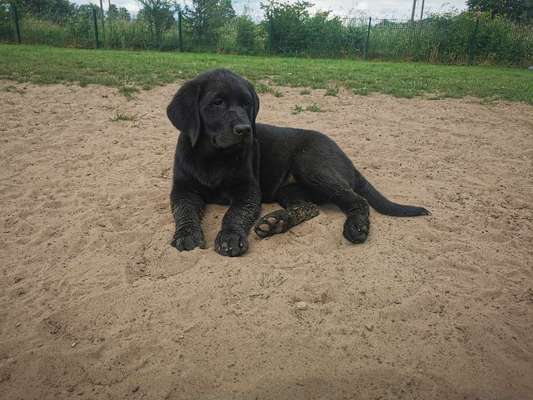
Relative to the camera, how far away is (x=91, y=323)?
2383 millimetres

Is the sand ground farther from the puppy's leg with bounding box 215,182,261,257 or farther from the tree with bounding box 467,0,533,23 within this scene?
the tree with bounding box 467,0,533,23

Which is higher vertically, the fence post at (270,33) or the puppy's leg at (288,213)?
the fence post at (270,33)

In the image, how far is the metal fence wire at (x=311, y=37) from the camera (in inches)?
792

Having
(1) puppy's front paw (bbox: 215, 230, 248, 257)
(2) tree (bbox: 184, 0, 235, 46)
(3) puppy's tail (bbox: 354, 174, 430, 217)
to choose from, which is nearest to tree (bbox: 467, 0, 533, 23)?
(2) tree (bbox: 184, 0, 235, 46)

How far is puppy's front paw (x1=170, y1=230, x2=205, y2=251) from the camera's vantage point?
312cm

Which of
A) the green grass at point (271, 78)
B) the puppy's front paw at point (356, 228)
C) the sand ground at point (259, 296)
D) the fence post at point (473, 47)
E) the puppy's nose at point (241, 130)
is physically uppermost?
the fence post at point (473, 47)

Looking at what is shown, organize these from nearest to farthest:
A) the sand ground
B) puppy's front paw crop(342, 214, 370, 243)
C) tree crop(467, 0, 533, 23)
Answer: the sand ground
puppy's front paw crop(342, 214, 370, 243)
tree crop(467, 0, 533, 23)

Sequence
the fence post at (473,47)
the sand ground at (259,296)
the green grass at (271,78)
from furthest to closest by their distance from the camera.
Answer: the fence post at (473,47) < the green grass at (271,78) < the sand ground at (259,296)

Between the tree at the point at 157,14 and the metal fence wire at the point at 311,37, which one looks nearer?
the metal fence wire at the point at 311,37

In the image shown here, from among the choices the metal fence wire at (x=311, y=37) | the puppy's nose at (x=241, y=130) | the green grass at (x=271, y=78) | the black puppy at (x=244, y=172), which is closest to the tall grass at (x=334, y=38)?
the metal fence wire at (x=311, y=37)

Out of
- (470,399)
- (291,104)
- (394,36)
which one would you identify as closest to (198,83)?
(470,399)

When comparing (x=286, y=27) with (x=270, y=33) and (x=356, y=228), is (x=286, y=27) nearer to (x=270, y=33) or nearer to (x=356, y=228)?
(x=270, y=33)

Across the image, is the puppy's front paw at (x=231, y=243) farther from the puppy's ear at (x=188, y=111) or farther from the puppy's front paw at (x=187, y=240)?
the puppy's ear at (x=188, y=111)

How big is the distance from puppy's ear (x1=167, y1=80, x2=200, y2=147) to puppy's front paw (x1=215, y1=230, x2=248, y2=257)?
0.91 m
